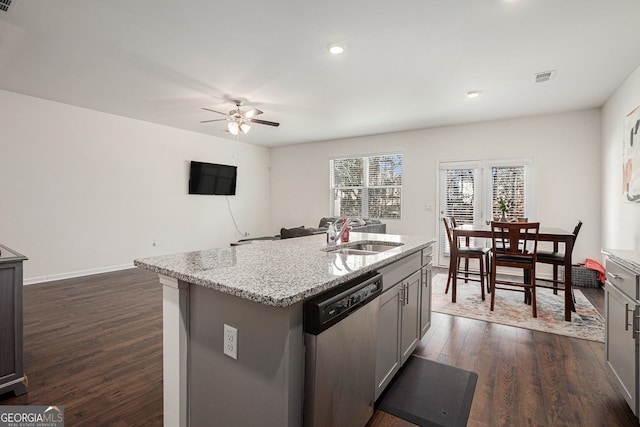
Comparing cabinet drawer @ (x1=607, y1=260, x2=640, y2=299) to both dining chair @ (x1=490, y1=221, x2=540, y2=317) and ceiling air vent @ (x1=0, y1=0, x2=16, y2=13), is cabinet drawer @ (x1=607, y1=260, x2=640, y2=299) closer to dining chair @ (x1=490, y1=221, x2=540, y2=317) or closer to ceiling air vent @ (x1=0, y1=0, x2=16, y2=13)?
dining chair @ (x1=490, y1=221, x2=540, y2=317)

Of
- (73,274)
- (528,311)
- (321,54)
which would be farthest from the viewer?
(73,274)

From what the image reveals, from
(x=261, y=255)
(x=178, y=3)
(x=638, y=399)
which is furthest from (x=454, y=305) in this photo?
(x=178, y=3)

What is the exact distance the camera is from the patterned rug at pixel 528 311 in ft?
9.70

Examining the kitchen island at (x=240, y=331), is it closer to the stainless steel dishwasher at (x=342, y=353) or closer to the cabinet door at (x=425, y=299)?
the stainless steel dishwasher at (x=342, y=353)

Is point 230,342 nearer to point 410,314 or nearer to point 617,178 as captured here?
point 410,314

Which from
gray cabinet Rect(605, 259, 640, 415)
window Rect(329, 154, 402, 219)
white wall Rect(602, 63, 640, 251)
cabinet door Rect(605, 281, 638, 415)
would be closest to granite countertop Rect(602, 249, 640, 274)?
gray cabinet Rect(605, 259, 640, 415)

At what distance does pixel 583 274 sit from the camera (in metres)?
4.38

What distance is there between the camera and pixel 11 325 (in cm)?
183

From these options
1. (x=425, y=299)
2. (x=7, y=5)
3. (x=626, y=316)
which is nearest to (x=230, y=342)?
(x=425, y=299)

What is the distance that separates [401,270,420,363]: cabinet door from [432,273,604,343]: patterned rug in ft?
4.15

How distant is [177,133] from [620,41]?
20.8ft

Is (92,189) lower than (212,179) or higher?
lower

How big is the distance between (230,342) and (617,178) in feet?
16.1

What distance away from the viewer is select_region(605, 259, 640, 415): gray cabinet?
1.58 metres
